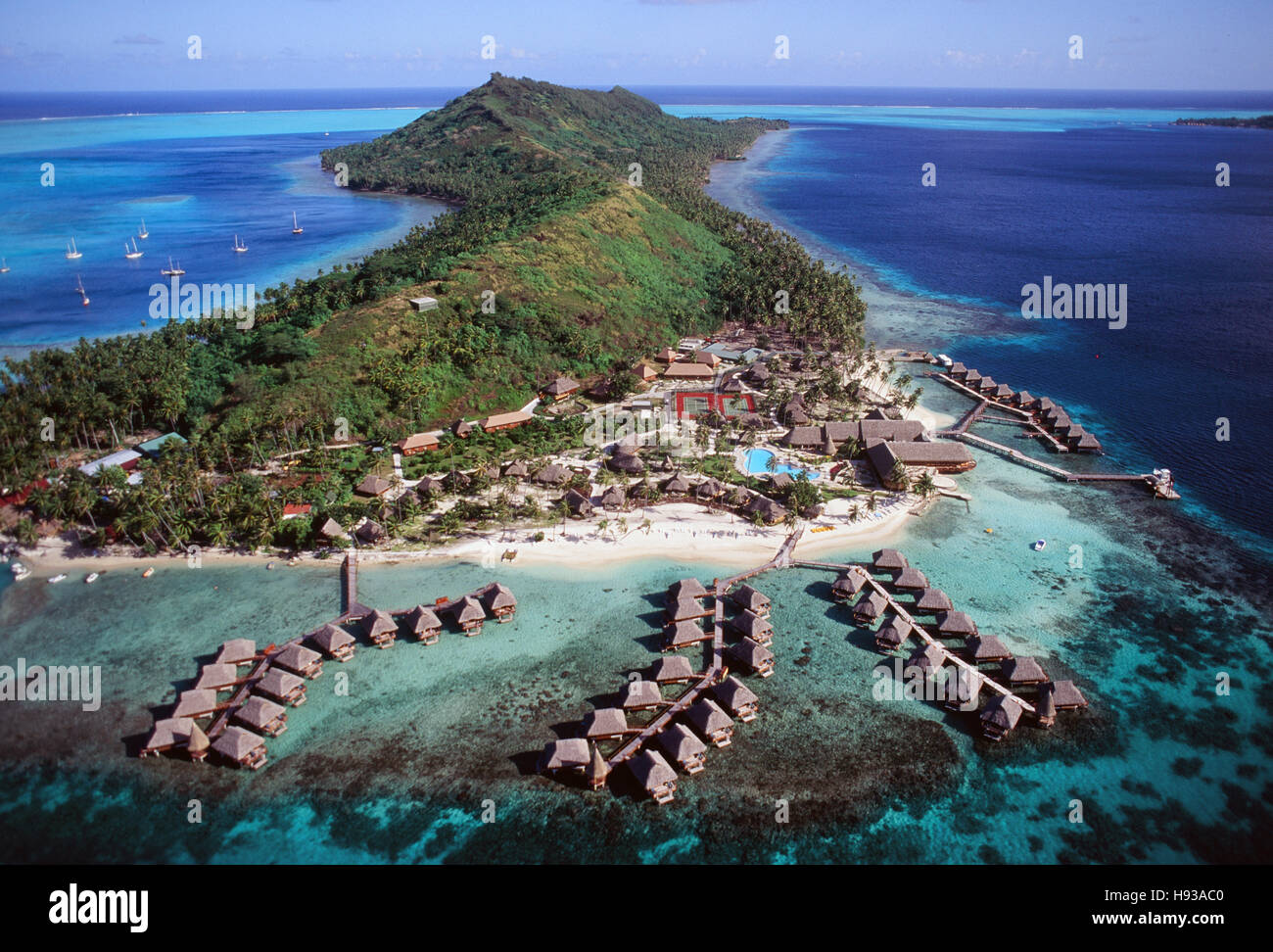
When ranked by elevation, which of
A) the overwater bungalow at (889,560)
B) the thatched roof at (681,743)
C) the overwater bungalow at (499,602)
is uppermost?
the overwater bungalow at (889,560)

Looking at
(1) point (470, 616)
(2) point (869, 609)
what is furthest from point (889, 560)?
(1) point (470, 616)

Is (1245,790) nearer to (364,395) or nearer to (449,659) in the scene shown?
(449,659)

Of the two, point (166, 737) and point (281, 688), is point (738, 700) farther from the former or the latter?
point (166, 737)

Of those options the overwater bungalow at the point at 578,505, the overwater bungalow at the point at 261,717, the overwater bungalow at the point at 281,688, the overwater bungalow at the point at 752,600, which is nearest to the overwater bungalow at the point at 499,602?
the overwater bungalow at the point at 578,505

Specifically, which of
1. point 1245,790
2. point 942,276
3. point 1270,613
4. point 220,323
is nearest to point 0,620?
point 220,323

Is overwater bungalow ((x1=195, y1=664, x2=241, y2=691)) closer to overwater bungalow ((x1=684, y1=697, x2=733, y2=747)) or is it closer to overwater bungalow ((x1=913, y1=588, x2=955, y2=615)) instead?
overwater bungalow ((x1=684, y1=697, x2=733, y2=747))

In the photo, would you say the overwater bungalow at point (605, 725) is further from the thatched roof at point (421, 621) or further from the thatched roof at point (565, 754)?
the thatched roof at point (421, 621)
